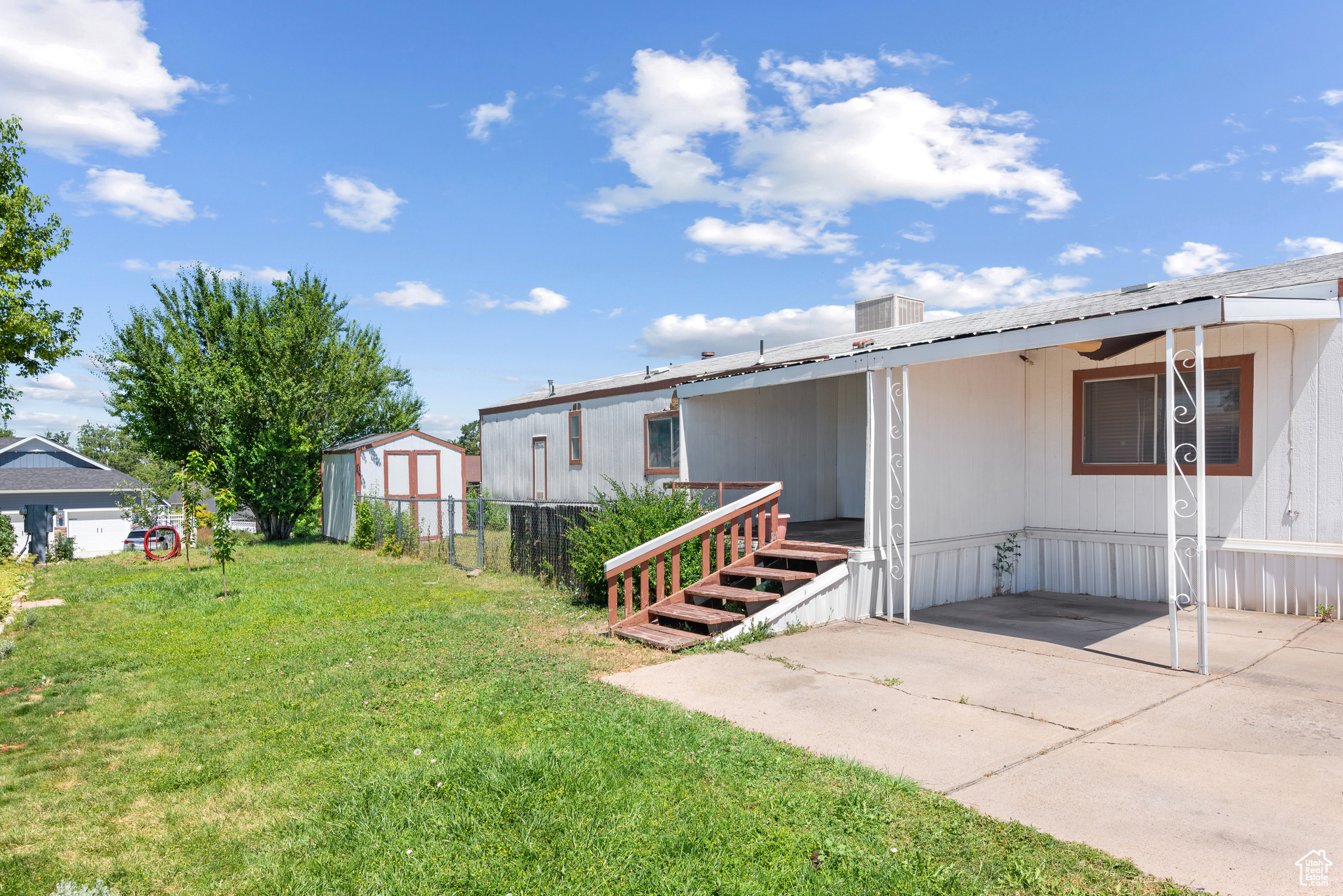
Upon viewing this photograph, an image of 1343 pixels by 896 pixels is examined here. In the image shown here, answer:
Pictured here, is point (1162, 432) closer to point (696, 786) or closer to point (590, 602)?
point (590, 602)

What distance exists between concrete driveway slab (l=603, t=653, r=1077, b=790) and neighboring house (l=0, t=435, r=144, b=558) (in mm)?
33569

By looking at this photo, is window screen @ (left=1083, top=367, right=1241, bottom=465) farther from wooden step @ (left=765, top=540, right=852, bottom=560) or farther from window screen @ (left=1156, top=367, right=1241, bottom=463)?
wooden step @ (left=765, top=540, right=852, bottom=560)

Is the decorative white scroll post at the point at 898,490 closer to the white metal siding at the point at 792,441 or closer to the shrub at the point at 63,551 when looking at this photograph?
the white metal siding at the point at 792,441

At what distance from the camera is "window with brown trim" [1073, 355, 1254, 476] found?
25.5ft

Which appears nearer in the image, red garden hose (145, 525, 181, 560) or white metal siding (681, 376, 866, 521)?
white metal siding (681, 376, 866, 521)

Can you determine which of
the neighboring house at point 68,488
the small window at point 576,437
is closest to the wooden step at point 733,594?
the small window at point 576,437

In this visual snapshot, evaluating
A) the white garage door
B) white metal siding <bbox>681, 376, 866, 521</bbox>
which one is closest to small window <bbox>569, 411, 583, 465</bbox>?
white metal siding <bbox>681, 376, 866, 521</bbox>

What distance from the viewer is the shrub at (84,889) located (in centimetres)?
292

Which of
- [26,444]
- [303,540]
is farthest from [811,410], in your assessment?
[26,444]

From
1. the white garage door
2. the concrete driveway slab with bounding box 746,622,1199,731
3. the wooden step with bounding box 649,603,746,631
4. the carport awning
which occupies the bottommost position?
the white garage door

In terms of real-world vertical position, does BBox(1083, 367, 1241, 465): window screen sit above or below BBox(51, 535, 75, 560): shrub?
above

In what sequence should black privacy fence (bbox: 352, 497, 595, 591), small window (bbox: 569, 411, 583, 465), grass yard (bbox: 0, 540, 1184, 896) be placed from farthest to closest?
small window (bbox: 569, 411, 583, 465) < black privacy fence (bbox: 352, 497, 595, 591) < grass yard (bbox: 0, 540, 1184, 896)

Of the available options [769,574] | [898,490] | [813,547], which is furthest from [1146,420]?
[769,574]

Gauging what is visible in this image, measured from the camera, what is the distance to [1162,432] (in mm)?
8414
